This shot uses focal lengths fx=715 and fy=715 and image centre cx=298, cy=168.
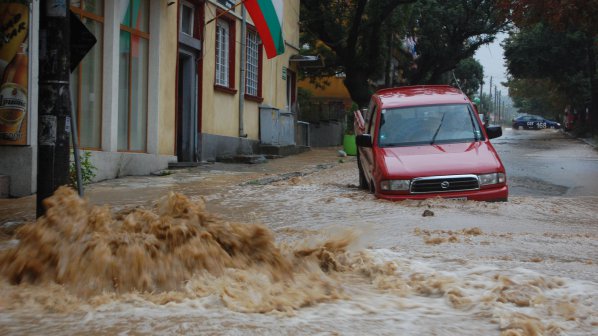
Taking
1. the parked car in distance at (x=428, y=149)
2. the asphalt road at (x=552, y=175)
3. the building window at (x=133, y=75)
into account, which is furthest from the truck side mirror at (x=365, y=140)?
the building window at (x=133, y=75)

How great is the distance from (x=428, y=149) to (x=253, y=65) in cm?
1121

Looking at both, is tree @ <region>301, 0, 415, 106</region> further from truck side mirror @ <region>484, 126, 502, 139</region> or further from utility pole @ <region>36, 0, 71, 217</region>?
utility pole @ <region>36, 0, 71, 217</region>

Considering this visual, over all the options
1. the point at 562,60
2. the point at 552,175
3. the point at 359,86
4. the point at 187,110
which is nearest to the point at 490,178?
the point at 552,175

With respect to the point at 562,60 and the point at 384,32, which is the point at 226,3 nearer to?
the point at 384,32

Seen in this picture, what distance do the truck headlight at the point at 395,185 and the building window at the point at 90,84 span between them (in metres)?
5.47

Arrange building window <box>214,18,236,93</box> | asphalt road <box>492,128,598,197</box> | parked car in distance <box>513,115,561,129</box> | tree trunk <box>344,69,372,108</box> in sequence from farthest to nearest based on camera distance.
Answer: parked car in distance <box>513,115,561,129</box> → tree trunk <box>344,69,372,108</box> → building window <box>214,18,236,93</box> → asphalt road <box>492,128,598,197</box>

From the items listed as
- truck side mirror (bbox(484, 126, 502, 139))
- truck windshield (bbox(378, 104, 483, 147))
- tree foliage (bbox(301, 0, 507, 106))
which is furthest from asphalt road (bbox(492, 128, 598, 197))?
tree foliage (bbox(301, 0, 507, 106))

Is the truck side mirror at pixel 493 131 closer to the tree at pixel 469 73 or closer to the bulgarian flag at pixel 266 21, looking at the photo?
the bulgarian flag at pixel 266 21

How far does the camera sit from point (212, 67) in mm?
16828

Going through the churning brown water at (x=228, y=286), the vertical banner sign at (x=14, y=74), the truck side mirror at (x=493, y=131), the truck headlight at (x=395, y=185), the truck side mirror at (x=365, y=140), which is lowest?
the churning brown water at (x=228, y=286)

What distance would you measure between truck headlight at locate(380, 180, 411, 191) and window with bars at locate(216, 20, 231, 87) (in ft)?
30.8

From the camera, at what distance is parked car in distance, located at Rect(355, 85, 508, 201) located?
8.84 meters

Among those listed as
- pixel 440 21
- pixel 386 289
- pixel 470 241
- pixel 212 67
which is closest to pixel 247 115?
pixel 212 67

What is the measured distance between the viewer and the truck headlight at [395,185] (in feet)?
29.1
